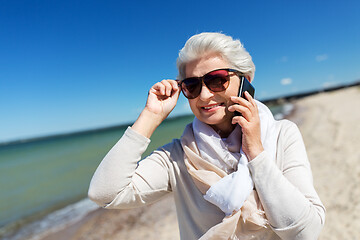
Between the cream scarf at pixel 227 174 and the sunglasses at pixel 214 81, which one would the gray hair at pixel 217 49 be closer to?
the sunglasses at pixel 214 81

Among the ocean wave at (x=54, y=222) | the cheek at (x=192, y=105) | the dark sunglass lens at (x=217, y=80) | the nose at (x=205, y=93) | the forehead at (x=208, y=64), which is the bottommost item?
the ocean wave at (x=54, y=222)

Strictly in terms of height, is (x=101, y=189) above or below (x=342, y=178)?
above

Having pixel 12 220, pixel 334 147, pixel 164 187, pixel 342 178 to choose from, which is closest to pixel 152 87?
pixel 164 187

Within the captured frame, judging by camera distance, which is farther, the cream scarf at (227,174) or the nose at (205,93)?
the nose at (205,93)

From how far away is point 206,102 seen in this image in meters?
1.46

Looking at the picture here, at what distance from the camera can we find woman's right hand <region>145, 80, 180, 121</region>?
56.2 inches

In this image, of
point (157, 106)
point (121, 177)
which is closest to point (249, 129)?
point (157, 106)

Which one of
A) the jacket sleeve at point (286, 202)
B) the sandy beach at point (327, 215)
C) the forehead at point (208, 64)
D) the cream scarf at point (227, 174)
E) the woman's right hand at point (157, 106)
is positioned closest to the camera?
the jacket sleeve at point (286, 202)

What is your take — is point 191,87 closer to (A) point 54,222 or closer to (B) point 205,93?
(B) point 205,93

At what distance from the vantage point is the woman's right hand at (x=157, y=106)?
1345 millimetres

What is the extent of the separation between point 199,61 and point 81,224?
6295 mm

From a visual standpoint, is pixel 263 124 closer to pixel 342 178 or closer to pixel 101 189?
pixel 101 189

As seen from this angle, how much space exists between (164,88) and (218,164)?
24.0 inches

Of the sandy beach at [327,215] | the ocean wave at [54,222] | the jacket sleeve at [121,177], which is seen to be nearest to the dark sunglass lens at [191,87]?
the jacket sleeve at [121,177]
